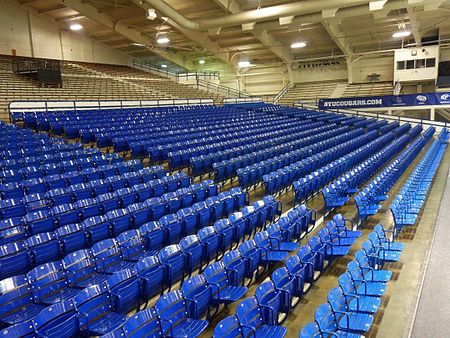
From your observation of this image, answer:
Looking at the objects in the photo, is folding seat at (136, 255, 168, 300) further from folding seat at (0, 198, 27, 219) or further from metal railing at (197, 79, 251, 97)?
metal railing at (197, 79, 251, 97)

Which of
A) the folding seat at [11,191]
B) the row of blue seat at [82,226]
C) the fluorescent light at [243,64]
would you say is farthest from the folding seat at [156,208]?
the fluorescent light at [243,64]

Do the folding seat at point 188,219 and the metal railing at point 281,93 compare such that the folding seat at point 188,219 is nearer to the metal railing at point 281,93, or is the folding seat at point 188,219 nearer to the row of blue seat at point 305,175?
the row of blue seat at point 305,175

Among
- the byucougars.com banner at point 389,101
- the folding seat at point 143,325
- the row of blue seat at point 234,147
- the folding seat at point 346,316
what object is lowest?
the folding seat at point 346,316

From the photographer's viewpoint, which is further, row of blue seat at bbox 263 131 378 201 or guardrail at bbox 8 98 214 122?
guardrail at bbox 8 98 214 122

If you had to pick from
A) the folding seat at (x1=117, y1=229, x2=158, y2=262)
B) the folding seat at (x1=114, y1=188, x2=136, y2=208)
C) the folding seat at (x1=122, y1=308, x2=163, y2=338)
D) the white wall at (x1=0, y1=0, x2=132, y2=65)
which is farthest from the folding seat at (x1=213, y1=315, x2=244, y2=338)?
the white wall at (x1=0, y1=0, x2=132, y2=65)

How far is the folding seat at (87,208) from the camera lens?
5848mm

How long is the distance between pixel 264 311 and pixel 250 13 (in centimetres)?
1747

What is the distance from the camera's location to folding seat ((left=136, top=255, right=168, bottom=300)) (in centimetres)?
399

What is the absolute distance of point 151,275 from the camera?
4047 millimetres

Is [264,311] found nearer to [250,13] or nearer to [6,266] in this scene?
[6,266]

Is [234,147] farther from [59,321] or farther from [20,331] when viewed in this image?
[20,331]

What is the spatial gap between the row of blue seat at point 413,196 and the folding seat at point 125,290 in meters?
4.60

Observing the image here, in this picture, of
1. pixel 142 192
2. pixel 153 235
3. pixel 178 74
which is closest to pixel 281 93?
pixel 178 74

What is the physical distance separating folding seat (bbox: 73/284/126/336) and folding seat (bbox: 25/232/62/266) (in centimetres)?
130
